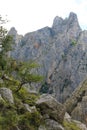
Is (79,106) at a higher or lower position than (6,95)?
lower

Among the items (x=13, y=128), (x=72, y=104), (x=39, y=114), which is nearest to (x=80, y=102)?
(x=72, y=104)

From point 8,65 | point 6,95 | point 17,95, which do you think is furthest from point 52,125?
point 8,65

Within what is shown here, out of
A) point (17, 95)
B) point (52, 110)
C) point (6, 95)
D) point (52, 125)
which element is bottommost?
point (52, 125)

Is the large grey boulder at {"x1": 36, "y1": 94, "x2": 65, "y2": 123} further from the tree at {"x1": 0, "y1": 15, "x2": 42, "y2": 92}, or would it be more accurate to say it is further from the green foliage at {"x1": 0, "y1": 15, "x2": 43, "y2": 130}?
the tree at {"x1": 0, "y1": 15, "x2": 42, "y2": 92}

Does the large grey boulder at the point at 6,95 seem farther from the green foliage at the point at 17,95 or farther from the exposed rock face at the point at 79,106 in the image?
the exposed rock face at the point at 79,106

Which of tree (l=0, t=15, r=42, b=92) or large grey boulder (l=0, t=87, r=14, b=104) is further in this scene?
tree (l=0, t=15, r=42, b=92)

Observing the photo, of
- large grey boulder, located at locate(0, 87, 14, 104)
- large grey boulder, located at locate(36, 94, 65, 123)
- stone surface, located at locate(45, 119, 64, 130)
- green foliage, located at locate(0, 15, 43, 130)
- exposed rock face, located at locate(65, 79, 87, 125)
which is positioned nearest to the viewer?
green foliage, located at locate(0, 15, 43, 130)

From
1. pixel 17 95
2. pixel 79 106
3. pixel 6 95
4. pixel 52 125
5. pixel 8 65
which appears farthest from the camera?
pixel 79 106

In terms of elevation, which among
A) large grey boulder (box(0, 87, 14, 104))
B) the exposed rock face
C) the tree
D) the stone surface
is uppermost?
the tree

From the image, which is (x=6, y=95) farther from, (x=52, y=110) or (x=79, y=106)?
(x=79, y=106)

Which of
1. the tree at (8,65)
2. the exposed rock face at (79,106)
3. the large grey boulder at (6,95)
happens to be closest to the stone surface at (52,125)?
the large grey boulder at (6,95)

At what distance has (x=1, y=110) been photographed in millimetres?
33969

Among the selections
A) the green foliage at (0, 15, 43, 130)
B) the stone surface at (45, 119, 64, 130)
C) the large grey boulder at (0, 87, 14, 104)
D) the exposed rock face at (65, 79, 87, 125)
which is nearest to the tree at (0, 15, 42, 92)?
the green foliage at (0, 15, 43, 130)

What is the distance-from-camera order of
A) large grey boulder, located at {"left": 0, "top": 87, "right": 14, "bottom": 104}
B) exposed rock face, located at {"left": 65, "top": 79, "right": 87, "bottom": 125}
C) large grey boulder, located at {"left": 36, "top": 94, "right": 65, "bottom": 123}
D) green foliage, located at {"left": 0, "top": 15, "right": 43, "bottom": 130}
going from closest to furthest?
1. green foliage, located at {"left": 0, "top": 15, "right": 43, "bottom": 130}
2. large grey boulder, located at {"left": 36, "top": 94, "right": 65, "bottom": 123}
3. large grey boulder, located at {"left": 0, "top": 87, "right": 14, "bottom": 104}
4. exposed rock face, located at {"left": 65, "top": 79, "right": 87, "bottom": 125}
